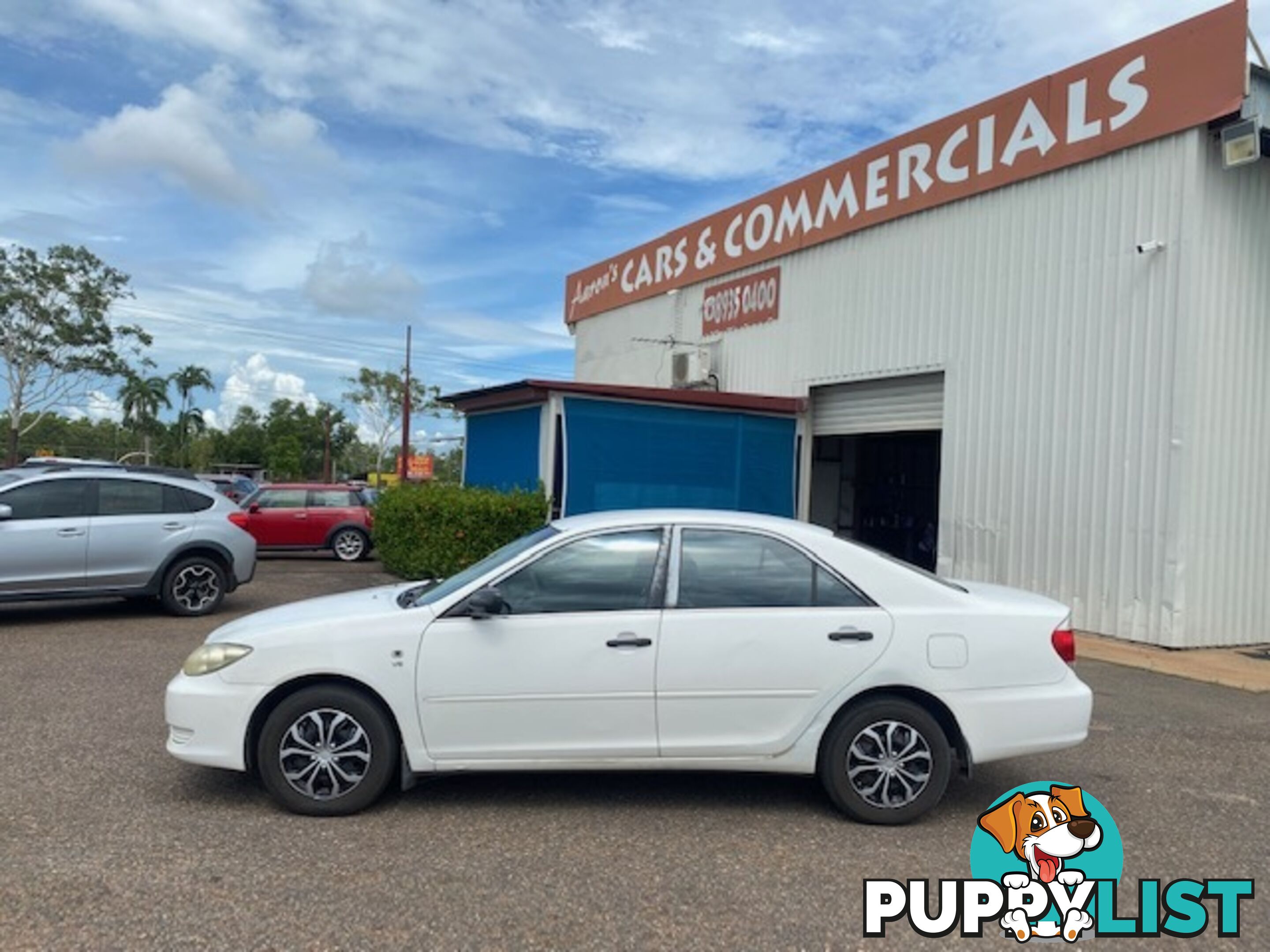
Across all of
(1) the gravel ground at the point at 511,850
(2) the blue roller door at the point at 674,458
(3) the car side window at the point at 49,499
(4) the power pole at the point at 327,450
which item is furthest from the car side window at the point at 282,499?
(4) the power pole at the point at 327,450

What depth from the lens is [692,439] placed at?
14.8 metres

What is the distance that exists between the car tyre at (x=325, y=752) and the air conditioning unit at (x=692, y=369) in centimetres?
1405

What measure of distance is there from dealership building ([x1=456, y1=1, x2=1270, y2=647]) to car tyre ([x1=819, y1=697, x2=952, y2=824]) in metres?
6.85

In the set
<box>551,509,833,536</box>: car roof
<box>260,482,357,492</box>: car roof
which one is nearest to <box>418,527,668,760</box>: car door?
<box>551,509,833,536</box>: car roof

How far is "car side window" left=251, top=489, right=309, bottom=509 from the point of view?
18.1 m

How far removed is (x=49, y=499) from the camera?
31.6 feet

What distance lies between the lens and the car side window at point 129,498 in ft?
32.7

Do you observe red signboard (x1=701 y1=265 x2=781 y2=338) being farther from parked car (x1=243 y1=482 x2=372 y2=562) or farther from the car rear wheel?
the car rear wheel

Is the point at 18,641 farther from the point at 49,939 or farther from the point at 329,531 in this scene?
the point at 329,531

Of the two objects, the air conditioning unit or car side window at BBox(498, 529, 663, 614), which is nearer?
car side window at BBox(498, 529, 663, 614)

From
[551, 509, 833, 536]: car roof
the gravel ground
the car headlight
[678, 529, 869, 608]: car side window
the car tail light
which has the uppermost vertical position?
[551, 509, 833, 536]: car roof

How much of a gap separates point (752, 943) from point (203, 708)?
2794mm

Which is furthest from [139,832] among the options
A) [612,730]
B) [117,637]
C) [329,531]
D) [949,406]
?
[329,531]

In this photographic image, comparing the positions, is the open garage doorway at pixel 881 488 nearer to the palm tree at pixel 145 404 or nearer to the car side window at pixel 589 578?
the car side window at pixel 589 578
